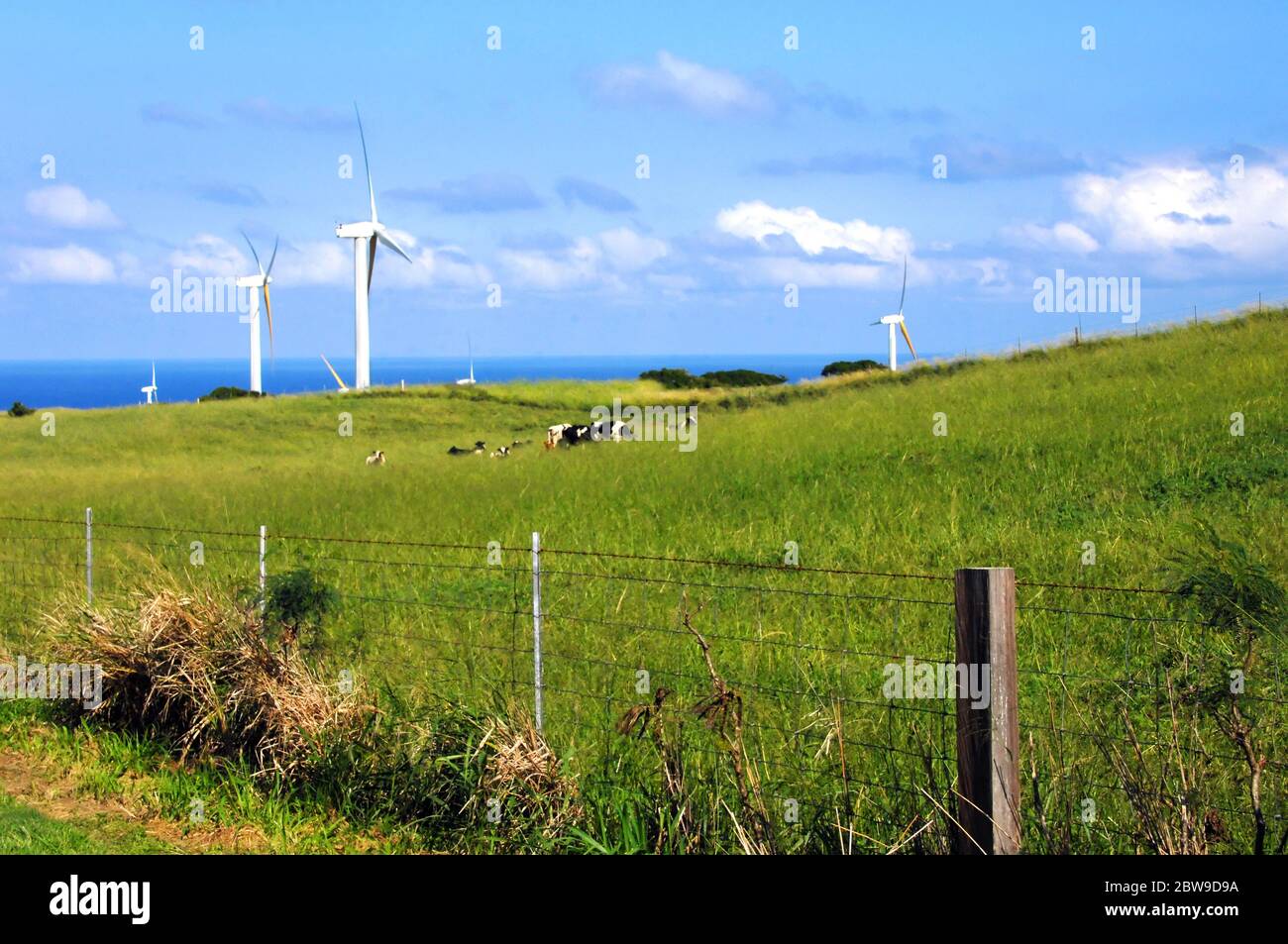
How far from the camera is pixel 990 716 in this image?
4.81 metres

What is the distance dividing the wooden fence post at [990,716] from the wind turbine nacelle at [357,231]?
55.2 m

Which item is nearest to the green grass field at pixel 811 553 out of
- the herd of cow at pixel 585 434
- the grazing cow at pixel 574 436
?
the herd of cow at pixel 585 434

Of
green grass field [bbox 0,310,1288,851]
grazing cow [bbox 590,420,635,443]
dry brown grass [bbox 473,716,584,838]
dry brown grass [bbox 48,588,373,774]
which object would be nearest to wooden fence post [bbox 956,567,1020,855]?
green grass field [bbox 0,310,1288,851]

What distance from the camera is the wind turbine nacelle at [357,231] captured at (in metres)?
57.3

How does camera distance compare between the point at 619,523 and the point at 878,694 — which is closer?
the point at 878,694

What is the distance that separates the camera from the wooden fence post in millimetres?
4801

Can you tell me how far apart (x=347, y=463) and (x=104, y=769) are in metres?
28.8

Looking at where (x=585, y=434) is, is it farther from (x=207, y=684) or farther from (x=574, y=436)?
(x=207, y=684)

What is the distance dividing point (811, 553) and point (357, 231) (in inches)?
1852

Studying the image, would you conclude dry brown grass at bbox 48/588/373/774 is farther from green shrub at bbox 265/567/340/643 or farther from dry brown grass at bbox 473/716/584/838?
dry brown grass at bbox 473/716/584/838

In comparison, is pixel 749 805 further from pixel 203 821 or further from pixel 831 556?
pixel 831 556

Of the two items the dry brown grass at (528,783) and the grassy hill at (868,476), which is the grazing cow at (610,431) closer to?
the grassy hill at (868,476)

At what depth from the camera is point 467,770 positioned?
6305 millimetres
